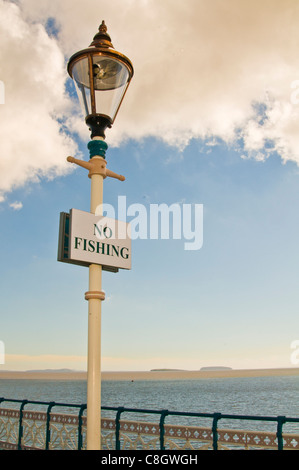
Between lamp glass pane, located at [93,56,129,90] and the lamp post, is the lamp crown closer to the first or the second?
the lamp post

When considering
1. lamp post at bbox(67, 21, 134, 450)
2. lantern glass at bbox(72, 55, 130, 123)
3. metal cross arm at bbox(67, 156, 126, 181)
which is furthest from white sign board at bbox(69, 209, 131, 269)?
lantern glass at bbox(72, 55, 130, 123)

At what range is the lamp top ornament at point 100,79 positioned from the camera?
5059 mm

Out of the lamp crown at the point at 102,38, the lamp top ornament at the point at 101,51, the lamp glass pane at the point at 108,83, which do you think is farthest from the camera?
the lamp crown at the point at 102,38

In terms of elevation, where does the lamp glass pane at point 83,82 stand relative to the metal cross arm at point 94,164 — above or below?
above

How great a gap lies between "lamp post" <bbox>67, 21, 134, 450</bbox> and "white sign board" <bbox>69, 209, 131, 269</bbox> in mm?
143

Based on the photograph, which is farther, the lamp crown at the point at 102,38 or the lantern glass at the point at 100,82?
the lamp crown at the point at 102,38

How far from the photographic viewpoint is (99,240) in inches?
199

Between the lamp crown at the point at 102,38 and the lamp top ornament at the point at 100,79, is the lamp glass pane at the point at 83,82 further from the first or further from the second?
the lamp crown at the point at 102,38

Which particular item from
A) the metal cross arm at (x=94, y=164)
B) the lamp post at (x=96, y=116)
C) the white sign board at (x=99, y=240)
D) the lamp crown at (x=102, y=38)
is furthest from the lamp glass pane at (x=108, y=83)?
the white sign board at (x=99, y=240)

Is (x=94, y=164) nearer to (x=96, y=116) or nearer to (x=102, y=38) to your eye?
(x=96, y=116)

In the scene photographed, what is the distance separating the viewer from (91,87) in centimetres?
509
